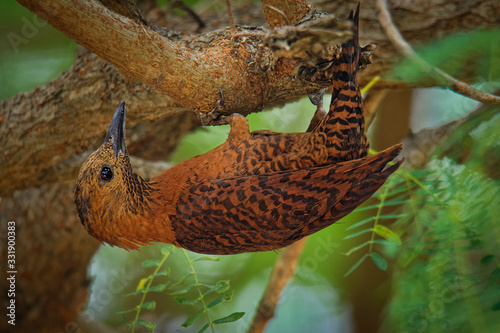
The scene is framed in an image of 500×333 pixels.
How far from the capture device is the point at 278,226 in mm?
2131

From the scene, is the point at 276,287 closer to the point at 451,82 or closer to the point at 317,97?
the point at 317,97

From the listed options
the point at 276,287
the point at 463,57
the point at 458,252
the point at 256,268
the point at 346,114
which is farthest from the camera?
the point at 256,268

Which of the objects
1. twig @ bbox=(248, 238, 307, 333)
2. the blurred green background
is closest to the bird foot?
twig @ bbox=(248, 238, 307, 333)

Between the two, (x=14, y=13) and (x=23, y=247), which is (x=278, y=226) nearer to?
(x=23, y=247)

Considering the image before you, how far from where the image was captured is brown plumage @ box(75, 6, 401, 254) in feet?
6.89

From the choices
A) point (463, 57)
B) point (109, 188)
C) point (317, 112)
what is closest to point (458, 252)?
point (317, 112)

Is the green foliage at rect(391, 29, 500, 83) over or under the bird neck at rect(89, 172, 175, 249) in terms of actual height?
over

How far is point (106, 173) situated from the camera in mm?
2201

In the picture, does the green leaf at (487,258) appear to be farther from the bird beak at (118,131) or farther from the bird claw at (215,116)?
the bird beak at (118,131)

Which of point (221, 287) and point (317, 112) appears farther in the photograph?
point (317, 112)

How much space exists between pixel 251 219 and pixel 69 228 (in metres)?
2.33

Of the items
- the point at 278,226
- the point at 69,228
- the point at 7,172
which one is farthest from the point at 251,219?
the point at 69,228

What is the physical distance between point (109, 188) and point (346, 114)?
43.3 inches

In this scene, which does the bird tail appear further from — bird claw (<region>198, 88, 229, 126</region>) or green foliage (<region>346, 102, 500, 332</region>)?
bird claw (<region>198, 88, 229, 126</region>)
